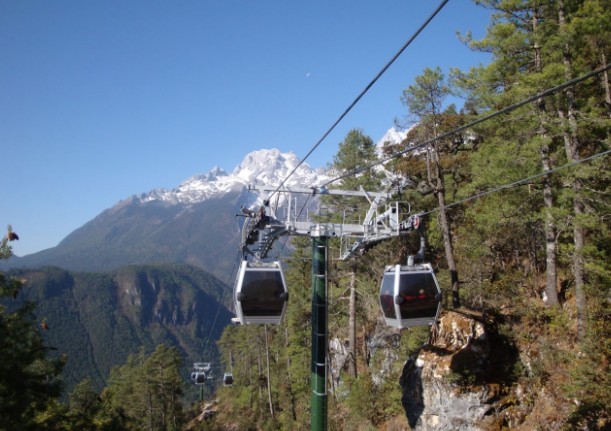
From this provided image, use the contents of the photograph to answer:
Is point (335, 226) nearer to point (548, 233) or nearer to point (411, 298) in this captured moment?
point (411, 298)

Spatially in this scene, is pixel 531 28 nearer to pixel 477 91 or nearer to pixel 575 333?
pixel 477 91

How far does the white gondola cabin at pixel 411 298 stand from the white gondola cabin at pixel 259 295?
208 centimetres

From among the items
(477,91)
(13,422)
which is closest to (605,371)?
(477,91)

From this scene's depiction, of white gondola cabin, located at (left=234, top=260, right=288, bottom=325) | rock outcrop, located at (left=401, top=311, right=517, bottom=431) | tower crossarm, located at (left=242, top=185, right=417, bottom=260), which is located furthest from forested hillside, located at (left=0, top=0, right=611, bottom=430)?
white gondola cabin, located at (left=234, top=260, right=288, bottom=325)

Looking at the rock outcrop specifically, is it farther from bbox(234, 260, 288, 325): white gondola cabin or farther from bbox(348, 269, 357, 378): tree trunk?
bbox(348, 269, 357, 378): tree trunk

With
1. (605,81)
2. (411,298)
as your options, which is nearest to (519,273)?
(605,81)

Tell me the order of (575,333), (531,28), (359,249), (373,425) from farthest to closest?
(373,425) < (531,28) < (575,333) < (359,249)

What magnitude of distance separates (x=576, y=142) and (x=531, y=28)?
439cm

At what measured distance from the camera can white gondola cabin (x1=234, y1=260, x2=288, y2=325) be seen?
26.1 feet

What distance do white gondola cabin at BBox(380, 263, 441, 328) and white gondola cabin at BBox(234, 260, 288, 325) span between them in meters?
2.08

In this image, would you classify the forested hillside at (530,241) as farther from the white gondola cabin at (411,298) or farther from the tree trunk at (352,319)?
the white gondola cabin at (411,298)

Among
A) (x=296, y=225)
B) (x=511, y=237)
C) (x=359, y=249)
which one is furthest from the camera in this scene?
(x=511, y=237)

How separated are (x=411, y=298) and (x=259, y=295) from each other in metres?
2.91

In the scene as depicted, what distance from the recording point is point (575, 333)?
38.6 ft
